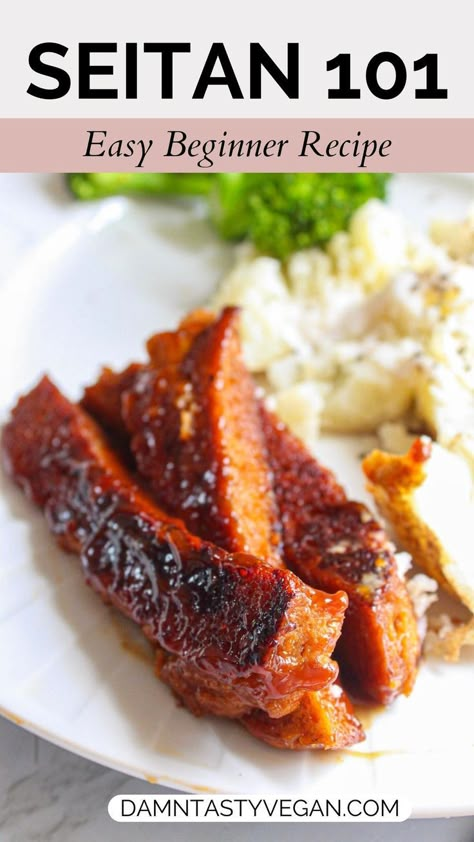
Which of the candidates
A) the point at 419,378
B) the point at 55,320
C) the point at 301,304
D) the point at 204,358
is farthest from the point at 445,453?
the point at 55,320

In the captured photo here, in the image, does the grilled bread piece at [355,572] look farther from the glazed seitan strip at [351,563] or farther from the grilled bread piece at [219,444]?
the grilled bread piece at [219,444]

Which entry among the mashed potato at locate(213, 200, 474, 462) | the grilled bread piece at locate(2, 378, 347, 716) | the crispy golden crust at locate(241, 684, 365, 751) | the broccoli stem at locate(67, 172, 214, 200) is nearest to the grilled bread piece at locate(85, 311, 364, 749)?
the crispy golden crust at locate(241, 684, 365, 751)

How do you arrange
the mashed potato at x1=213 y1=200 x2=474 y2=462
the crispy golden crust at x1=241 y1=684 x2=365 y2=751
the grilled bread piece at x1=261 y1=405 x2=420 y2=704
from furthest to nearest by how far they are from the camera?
the mashed potato at x1=213 y1=200 x2=474 y2=462 < the grilled bread piece at x1=261 y1=405 x2=420 y2=704 < the crispy golden crust at x1=241 y1=684 x2=365 y2=751

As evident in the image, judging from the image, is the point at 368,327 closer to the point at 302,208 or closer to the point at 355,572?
the point at 302,208

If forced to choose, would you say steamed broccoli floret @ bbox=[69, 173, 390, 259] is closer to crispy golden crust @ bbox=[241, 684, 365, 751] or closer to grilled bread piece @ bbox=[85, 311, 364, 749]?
grilled bread piece @ bbox=[85, 311, 364, 749]

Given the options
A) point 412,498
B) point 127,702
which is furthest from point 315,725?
point 412,498

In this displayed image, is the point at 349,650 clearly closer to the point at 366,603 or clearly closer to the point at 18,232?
the point at 366,603

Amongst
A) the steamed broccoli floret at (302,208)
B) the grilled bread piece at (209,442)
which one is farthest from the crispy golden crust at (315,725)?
the steamed broccoli floret at (302,208)
